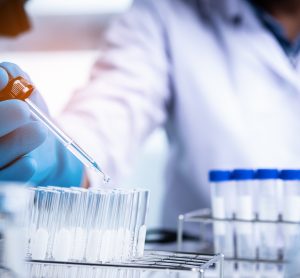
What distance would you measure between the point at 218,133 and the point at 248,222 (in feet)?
2.62

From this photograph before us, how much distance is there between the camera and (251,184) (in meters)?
0.98

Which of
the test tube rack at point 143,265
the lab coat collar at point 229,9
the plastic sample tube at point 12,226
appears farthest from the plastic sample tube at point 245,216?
the lab coat collar at point 229,9

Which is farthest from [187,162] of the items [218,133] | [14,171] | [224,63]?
[14,171]

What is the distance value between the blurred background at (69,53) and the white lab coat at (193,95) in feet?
1.60

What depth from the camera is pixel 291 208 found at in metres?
0.92

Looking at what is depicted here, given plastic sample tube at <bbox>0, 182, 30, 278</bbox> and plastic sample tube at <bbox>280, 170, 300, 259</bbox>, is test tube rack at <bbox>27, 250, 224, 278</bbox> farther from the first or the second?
plastic sample tube at <bbox>280, 170, 300, 259</bbox>

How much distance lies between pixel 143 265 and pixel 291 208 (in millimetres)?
387

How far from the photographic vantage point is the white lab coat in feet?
5.40

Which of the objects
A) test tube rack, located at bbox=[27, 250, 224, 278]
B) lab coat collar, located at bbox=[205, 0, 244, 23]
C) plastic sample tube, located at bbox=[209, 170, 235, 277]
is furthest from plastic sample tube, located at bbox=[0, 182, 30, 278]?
lab coat collar, located at bbox=[205, 0, 244, 23]

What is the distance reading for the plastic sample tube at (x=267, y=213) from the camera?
36.7 inches

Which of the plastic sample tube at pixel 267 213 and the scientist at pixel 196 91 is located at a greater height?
the scientist at pixel 196 91

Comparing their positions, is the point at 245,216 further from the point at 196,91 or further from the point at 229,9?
the point at 229,9

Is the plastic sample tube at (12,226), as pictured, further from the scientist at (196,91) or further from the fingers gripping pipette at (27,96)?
the scientist at (196,91)

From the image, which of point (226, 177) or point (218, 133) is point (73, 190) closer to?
point (226, 177)
